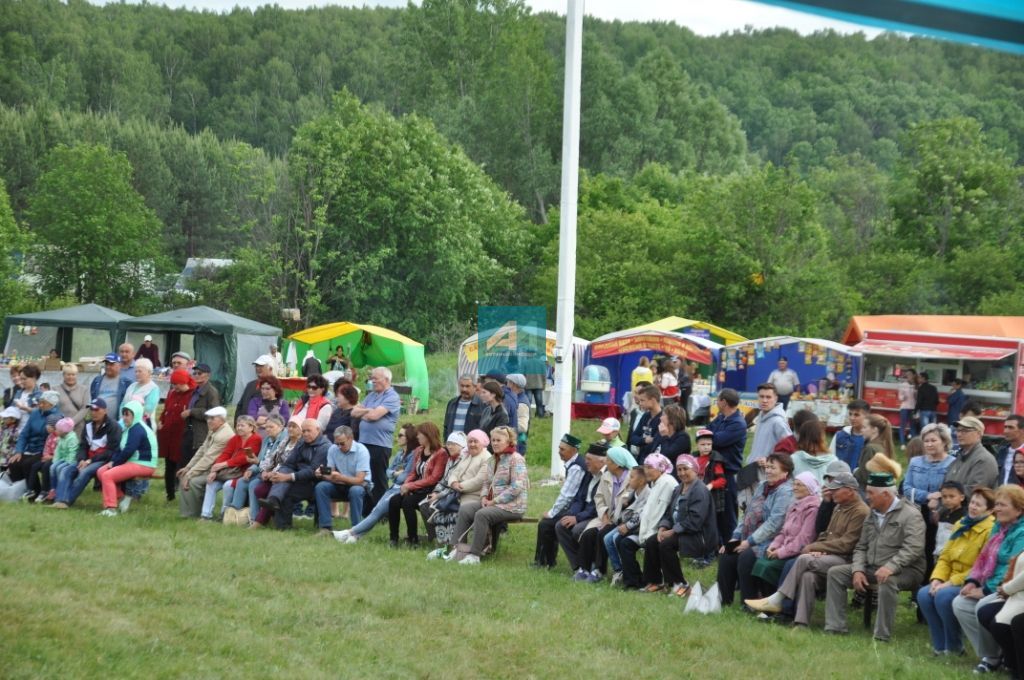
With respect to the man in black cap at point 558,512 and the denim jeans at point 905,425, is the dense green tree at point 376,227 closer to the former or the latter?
the denim jeans at point 905,425

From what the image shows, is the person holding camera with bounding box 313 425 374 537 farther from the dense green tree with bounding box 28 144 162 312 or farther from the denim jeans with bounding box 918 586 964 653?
the dense green tree with bounding box 28 144 162 312

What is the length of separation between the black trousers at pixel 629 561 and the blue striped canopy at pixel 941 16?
320 inches

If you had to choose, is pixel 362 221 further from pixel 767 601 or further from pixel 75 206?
pixel 767 601

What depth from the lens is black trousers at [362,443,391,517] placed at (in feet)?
38.0

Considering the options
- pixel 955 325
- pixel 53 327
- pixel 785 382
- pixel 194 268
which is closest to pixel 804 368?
pixel 785 382

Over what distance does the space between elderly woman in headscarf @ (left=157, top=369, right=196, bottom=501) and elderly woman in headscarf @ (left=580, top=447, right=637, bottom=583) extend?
5.12 m

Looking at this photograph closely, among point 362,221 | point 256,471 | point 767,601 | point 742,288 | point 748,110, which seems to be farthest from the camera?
point 748,110

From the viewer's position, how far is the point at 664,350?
79.6 feet

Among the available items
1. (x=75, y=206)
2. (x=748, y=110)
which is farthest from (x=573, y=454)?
(x=748, y=110)

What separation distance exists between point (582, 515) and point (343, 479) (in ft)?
8.30

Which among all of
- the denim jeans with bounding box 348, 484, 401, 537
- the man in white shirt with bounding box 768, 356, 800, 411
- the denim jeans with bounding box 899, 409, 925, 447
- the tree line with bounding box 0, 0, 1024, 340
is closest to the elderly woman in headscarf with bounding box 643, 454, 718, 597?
the denim jeans with bounding box 348, 484, 401, 537

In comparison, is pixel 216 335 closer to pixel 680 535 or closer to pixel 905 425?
pixel 905 425

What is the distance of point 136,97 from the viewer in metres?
76.8

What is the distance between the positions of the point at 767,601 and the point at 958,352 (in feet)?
46.9
